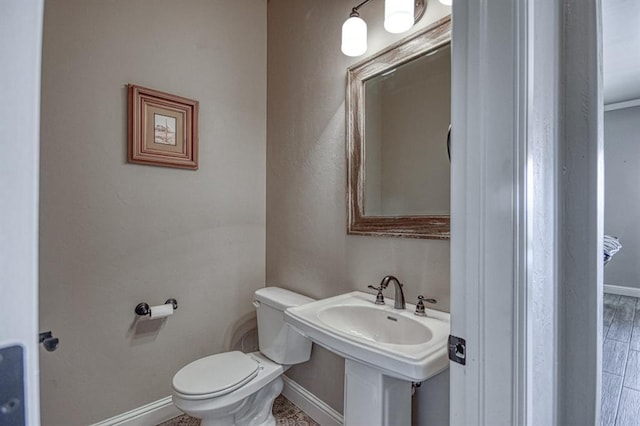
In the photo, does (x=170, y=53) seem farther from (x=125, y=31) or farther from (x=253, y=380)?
(x=253, y=380)

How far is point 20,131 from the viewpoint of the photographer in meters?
0.24

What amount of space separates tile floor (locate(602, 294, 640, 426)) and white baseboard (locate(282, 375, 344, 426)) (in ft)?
3.99

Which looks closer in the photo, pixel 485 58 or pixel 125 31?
pixel 485 58

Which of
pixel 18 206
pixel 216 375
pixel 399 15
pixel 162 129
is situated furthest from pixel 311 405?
pixel 399 15

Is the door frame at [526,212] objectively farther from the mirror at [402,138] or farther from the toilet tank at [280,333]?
the toilet tank at [280,333]

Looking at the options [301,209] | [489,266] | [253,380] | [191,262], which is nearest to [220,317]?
[191,262]

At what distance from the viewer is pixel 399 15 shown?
1295mm

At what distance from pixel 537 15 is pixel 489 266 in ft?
1.88

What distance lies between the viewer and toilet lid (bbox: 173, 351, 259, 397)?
140 centimetres

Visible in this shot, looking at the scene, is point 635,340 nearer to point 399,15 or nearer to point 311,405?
point 311,405

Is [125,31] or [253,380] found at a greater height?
[125,31]

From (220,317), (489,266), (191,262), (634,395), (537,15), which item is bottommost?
(634,395)

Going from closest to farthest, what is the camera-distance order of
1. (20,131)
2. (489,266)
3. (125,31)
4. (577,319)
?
(20,131) → (489,266) → (577,319) → (125,31)

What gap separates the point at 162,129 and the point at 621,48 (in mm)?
3123
